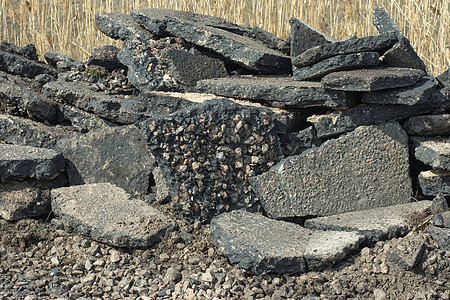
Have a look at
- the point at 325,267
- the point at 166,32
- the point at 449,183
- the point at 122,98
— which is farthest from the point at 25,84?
the point at 449,183

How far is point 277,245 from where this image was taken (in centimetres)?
266

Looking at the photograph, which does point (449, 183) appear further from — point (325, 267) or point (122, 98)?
point (122, 98)

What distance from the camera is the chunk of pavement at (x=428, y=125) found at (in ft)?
10.4

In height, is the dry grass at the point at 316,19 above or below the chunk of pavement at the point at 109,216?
above

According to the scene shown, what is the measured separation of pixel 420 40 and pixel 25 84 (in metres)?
3.84

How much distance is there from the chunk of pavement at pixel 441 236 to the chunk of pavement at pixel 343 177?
495mm

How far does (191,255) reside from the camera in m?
2.82

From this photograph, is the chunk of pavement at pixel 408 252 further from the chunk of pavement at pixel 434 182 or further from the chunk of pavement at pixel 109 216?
the chunk of pavement at pixel 109 216

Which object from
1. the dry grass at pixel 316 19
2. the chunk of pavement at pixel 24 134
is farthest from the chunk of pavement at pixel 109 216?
the dry grass at pixel 316 19

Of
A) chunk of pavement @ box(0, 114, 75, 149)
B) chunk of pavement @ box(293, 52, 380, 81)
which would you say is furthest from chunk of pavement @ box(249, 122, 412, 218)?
chunk of pavement @ box(0, 114, 75, 149)

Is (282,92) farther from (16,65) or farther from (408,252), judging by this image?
(16,65)

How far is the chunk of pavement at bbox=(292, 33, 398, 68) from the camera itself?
10.6 feet

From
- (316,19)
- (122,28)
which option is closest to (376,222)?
(122,28)

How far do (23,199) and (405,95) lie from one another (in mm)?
2574
